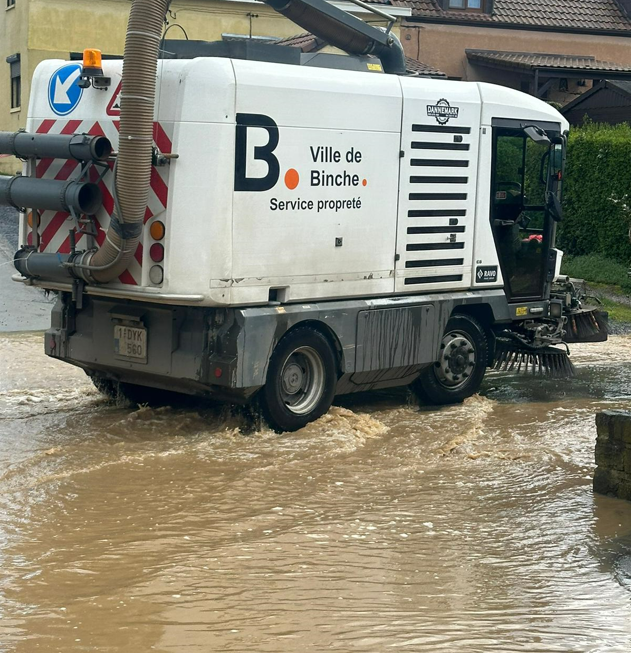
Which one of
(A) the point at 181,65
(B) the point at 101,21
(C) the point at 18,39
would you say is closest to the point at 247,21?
(B) the point at 101,21

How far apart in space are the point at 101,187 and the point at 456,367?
3.75m

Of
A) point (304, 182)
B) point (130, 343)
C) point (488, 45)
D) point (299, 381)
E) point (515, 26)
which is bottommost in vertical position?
point (299, 381)

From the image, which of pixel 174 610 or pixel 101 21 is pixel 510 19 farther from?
pixel 174 610

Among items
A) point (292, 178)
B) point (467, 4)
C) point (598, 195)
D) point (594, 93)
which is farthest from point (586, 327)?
point (467, 4)

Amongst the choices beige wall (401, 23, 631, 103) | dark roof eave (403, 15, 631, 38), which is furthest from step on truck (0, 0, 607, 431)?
dark roof eave (403, 15, 631, 38)

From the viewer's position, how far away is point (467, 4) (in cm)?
2858

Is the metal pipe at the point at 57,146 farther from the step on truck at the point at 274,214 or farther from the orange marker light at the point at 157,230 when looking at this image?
the orange marker light at the point at 157,230

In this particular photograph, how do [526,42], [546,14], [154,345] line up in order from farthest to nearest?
[546,14] → [526,42] → [154,345]

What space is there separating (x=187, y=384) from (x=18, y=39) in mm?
18617

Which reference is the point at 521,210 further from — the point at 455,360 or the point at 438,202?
the point at 455,360

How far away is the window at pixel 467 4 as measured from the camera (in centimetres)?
2844

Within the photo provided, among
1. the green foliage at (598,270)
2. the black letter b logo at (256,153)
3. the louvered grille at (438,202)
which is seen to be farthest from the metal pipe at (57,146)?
the green foliage at (598,270)

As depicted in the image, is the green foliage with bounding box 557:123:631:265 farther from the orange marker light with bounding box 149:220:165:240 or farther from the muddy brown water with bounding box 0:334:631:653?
the orange marker light with bounding box 149:220:165:240

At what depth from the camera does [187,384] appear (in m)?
8.85
